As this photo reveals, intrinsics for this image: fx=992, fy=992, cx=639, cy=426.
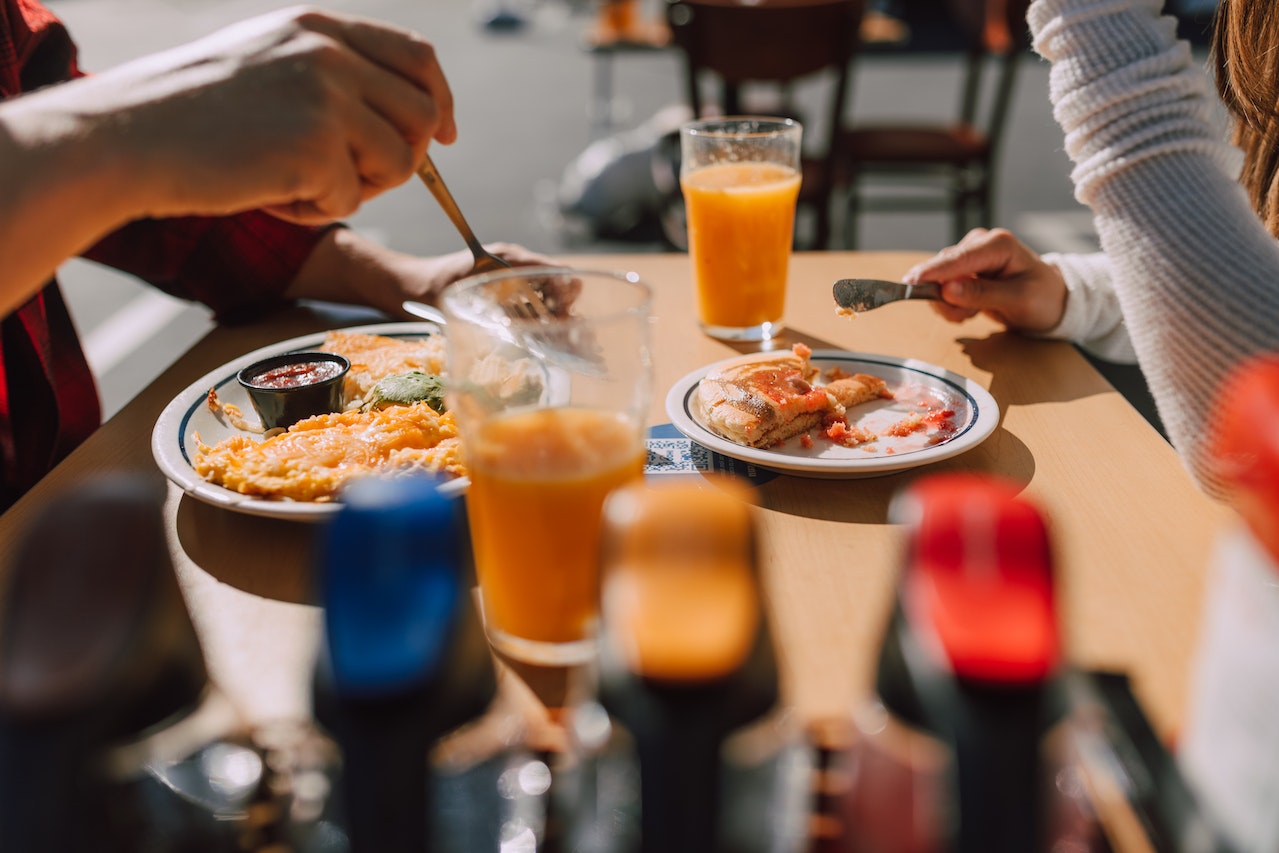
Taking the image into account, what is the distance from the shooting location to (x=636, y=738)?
383mm

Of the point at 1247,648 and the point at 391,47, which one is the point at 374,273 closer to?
the point at 391,47

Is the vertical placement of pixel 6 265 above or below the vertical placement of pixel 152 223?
above

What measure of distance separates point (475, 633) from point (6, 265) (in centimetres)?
43

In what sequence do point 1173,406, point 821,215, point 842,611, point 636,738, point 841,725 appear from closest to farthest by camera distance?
point 636,738 → point 841,725 → point 842,611 → point 1173,406 → point 821,215

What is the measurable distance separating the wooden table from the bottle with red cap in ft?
0.22

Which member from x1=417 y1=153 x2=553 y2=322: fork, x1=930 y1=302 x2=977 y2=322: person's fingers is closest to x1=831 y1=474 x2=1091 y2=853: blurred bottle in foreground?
x1=417 y1=153 x2=553 y2=322: fork

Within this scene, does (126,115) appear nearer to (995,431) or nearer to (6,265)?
(6,265)

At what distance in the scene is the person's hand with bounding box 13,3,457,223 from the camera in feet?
2.10

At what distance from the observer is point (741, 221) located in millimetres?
1380

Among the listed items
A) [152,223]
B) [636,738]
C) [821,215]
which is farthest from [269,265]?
[821,215]

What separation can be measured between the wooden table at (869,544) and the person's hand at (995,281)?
53 millimetres

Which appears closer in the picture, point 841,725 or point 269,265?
point 841,725

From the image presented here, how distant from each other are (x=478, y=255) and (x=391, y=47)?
54 centimetres

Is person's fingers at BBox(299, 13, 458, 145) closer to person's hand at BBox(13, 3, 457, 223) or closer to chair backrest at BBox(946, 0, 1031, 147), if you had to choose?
person's hand at BBox(13, 3, 457, 223)
